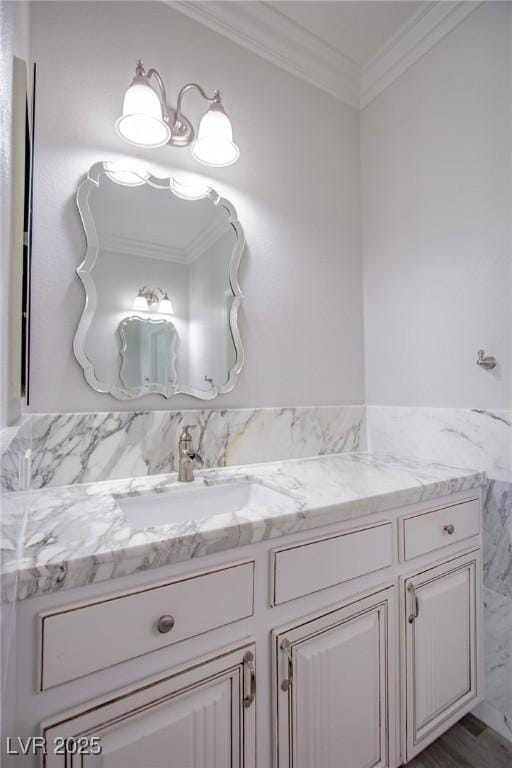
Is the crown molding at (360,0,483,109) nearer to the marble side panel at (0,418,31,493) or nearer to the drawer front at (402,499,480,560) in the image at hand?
the drawer front at (402,499,480,560)

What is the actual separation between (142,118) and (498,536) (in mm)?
1863

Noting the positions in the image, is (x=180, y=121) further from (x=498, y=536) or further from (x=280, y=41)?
(x=498, y=536)

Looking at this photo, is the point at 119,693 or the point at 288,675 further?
the point at 288,675

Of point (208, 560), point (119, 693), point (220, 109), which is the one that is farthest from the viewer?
point (220, 109)

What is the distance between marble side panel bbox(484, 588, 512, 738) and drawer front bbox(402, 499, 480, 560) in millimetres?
256

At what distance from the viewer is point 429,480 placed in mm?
1205

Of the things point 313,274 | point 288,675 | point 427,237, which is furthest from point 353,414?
point 288,675

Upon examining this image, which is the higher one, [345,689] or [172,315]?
[172,315]

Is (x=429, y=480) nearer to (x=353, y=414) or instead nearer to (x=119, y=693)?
(x=353, y=414)

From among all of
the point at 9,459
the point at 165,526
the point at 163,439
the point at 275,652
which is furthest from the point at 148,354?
the point at 275,652

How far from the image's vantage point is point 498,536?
1295 millimetres

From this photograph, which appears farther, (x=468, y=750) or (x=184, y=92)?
(x=184, y=92)

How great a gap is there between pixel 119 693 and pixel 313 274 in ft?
5.19

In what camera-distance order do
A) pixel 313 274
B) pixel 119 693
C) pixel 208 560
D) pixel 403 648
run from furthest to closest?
pixel 313 274 < pixel 403 648 < pixel 208 560 < pixel 119 693
